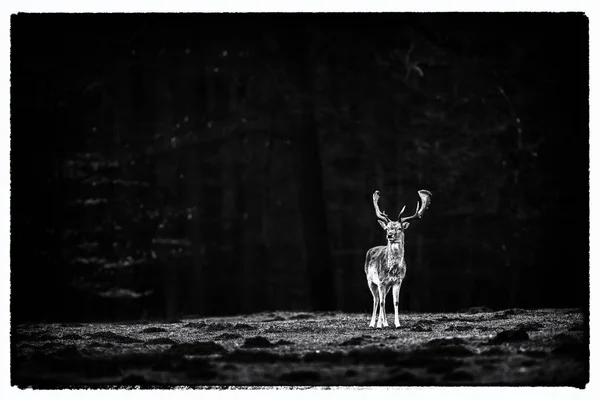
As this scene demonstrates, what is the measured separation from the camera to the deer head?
28.9ft

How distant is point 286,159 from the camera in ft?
29.7

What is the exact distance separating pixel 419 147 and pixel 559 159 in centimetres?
101

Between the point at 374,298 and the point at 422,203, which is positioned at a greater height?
the point at 422,203

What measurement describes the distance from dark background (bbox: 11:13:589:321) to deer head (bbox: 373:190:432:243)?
0.07m

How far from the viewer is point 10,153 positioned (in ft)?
28.9

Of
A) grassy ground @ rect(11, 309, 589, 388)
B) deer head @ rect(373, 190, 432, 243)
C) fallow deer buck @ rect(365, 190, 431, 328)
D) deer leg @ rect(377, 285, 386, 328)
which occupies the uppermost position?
deer head @ rect(373, 190, 432, 243)

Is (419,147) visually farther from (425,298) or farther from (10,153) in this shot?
(10,153)

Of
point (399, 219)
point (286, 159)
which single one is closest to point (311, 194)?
point (286, 159)

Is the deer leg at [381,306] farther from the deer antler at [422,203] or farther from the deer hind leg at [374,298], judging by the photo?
the deer antler at [422,203]

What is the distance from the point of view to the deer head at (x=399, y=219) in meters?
8.82

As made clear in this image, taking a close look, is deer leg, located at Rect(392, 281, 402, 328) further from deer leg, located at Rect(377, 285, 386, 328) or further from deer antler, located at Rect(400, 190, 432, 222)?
deer antler, located at Rect(400, 190, 432, 222)

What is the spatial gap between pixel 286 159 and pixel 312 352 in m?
1.47

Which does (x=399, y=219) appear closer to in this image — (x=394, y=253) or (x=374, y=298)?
(x=394, y=253)

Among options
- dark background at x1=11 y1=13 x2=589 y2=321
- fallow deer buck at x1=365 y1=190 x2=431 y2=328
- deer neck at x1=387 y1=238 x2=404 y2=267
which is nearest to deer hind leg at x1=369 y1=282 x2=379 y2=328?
fallow deer buck at x1=365 y1=190 x2=431 y2=328
